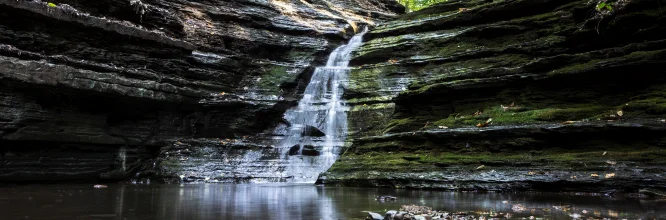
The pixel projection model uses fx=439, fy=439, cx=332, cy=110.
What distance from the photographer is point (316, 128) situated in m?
12.3

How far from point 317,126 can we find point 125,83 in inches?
A: 199

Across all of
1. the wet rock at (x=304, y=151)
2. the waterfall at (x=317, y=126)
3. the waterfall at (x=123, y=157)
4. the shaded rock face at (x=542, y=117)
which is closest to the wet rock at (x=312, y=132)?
the waterfall at (x=317, y=126)

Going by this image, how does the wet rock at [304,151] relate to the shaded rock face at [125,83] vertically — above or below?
below

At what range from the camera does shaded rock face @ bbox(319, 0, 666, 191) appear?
262 inches

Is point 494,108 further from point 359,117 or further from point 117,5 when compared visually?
point 117,5

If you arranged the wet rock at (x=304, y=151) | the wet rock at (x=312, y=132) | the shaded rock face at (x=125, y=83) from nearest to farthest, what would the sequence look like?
the shaded rock face at (x=125, y=83) < the wet rock at (x=304, y=151) < the wet rock at (x=312, y=132)

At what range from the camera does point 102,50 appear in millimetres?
10922

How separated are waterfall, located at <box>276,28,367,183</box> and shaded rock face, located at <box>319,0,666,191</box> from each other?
0.87m

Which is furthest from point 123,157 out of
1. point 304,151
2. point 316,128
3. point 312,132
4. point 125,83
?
point 316,128

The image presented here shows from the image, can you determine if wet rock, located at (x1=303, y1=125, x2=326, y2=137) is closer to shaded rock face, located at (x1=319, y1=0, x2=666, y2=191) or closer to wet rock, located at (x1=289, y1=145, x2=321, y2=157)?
wet rock, located at (x1=289, y1=145, x2=321, y2=157)

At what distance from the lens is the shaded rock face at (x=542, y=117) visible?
666 cm

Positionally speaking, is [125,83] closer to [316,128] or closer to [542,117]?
[316,128]

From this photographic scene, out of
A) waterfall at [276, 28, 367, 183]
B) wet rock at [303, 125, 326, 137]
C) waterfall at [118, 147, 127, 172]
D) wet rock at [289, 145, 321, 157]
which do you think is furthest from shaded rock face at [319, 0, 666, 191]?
waterfall at [118, 147, 127, 172]

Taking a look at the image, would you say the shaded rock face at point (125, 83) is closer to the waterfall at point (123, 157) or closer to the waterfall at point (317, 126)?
the waterfall at point (123, 157)
